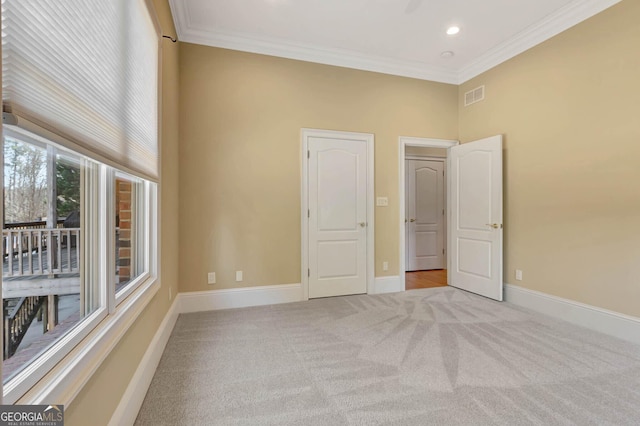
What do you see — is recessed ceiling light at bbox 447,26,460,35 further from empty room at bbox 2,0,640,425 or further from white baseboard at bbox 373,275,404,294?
white baseboard at bbox 373,275,404,294

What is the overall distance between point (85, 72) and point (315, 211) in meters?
2.81

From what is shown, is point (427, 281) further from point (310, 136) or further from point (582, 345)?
point (310, 136)

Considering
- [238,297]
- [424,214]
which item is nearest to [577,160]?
[424,214]

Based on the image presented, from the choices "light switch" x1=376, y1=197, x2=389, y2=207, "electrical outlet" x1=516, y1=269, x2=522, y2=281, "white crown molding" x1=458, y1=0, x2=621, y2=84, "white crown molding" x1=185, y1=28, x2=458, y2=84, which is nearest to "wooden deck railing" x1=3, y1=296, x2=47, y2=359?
"white crown molding" x1=185, y1=28, x2=458, y2=84

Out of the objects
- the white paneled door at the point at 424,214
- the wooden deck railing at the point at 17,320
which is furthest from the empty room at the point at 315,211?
the white paneled door at the point at 424,214

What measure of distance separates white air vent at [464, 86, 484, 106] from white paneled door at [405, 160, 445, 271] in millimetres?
1644

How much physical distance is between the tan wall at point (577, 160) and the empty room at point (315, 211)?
0.06 ft

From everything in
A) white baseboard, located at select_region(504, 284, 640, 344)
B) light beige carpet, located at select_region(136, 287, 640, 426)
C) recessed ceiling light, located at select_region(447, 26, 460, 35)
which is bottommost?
light beige carpet, located at select_region(136, 287, 640, 426)

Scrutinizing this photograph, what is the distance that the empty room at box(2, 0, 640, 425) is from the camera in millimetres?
1069

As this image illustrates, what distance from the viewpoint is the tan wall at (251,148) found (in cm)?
331

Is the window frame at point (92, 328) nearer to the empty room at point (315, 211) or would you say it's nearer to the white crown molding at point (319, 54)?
the empty room at point (315, 211)

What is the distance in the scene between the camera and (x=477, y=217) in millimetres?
3930

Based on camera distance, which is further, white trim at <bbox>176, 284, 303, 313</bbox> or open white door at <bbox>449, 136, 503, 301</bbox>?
open white door at <bbox>449, 136, 503, 301</bbox>

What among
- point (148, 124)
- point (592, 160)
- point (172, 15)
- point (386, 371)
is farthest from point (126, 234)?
point (592, 160)
